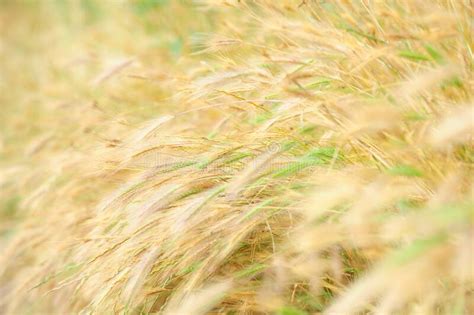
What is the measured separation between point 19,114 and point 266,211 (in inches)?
128

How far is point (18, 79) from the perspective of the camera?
5680 mm

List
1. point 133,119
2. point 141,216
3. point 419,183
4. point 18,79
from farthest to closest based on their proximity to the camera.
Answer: point 18,79 < point 133,119 < point 141,216 < point 419,183

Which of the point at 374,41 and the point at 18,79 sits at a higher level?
the point at 374,41

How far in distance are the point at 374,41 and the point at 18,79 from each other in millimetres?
4094

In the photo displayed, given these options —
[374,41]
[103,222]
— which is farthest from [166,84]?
[374,41]

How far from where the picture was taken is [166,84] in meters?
2.96

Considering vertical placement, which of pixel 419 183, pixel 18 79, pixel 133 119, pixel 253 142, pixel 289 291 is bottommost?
pixel 18 79

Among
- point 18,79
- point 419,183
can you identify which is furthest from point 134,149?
point 18,79

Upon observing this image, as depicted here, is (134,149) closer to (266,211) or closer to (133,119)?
(266,211)

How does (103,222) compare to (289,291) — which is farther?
(103,222)

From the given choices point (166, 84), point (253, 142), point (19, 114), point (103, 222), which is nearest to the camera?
point (253, 142)

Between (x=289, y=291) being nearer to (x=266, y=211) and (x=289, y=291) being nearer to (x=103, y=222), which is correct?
(x=266, y=211)

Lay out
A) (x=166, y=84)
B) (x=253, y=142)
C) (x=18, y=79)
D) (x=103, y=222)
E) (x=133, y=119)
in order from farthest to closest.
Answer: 1. (x=18, y=79)
2. (x=133, y=119)
3. (x=166, y=84)
4. (x=103, y=222)
5. (x=253, y=142)

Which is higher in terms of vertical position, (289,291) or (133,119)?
(289,291)
